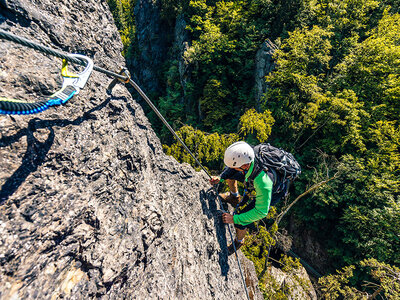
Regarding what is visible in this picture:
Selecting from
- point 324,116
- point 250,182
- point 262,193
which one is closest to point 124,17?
point 324,116

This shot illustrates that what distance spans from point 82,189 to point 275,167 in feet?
8.99

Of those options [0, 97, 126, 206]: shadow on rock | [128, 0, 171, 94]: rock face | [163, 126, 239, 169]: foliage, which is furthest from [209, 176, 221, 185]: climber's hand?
[128, 0, 171, 94]: rock face

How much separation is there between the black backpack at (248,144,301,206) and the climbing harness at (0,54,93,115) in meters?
2.64

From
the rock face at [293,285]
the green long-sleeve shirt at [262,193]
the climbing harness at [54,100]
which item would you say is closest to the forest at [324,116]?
the rock face at [293,285]

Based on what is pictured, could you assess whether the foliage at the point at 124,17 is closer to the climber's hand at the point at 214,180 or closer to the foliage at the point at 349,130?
the foliage at the point at 349,130

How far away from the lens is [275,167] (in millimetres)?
3211

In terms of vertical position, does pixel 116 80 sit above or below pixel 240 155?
above

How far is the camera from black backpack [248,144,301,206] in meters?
3.17

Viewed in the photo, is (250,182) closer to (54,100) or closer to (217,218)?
(217,218)

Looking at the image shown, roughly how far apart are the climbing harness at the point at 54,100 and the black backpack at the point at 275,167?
2636 mm

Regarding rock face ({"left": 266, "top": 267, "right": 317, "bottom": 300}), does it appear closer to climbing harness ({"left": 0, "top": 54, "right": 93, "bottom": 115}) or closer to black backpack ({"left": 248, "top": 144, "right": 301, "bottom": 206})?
black backpack ({"left": 248, "top": 144, "right": 301, "bottom": 206})

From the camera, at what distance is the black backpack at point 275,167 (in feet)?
10.4

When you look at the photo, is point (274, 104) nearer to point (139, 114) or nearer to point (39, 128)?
point (139, 114)

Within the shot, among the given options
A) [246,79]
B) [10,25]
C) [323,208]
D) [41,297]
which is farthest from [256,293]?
[246,79]
